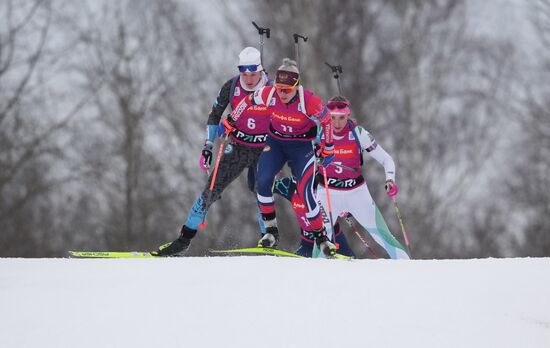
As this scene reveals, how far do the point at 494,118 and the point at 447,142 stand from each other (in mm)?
1663

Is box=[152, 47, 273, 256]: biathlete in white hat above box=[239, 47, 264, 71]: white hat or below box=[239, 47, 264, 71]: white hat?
below

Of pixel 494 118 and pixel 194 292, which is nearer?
pixel 194 292

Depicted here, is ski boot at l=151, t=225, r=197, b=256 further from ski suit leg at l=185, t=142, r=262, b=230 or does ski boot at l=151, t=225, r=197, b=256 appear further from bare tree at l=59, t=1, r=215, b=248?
bare tree at l=59, t=1, r=215, b=248

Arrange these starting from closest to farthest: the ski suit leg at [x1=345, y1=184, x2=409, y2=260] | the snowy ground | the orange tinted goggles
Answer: the snowy ground → the orange tinted goggles → the ski suit leg at [x1=345, y1=184, x2=409, y2=260]

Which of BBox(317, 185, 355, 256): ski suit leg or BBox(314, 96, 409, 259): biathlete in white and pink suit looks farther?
BBox(317, 185, 355, 256): ski suit leg

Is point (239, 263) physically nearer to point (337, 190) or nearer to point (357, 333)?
point (357, 333)

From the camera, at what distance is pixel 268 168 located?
963cm

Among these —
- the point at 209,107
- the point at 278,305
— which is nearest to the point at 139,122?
the point at 209,107

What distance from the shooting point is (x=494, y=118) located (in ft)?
75.8

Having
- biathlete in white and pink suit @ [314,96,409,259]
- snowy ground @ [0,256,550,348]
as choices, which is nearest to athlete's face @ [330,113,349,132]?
biathlete in white and pink suit @ [314,96,409,259]

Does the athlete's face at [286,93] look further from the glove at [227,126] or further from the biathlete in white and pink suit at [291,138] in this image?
the glove at [227,126]

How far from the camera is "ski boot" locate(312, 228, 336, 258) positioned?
31.9ft

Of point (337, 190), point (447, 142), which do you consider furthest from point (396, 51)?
point (337, 190)

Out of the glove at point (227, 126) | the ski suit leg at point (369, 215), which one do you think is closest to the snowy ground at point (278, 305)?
the glove at point (227, 126)
